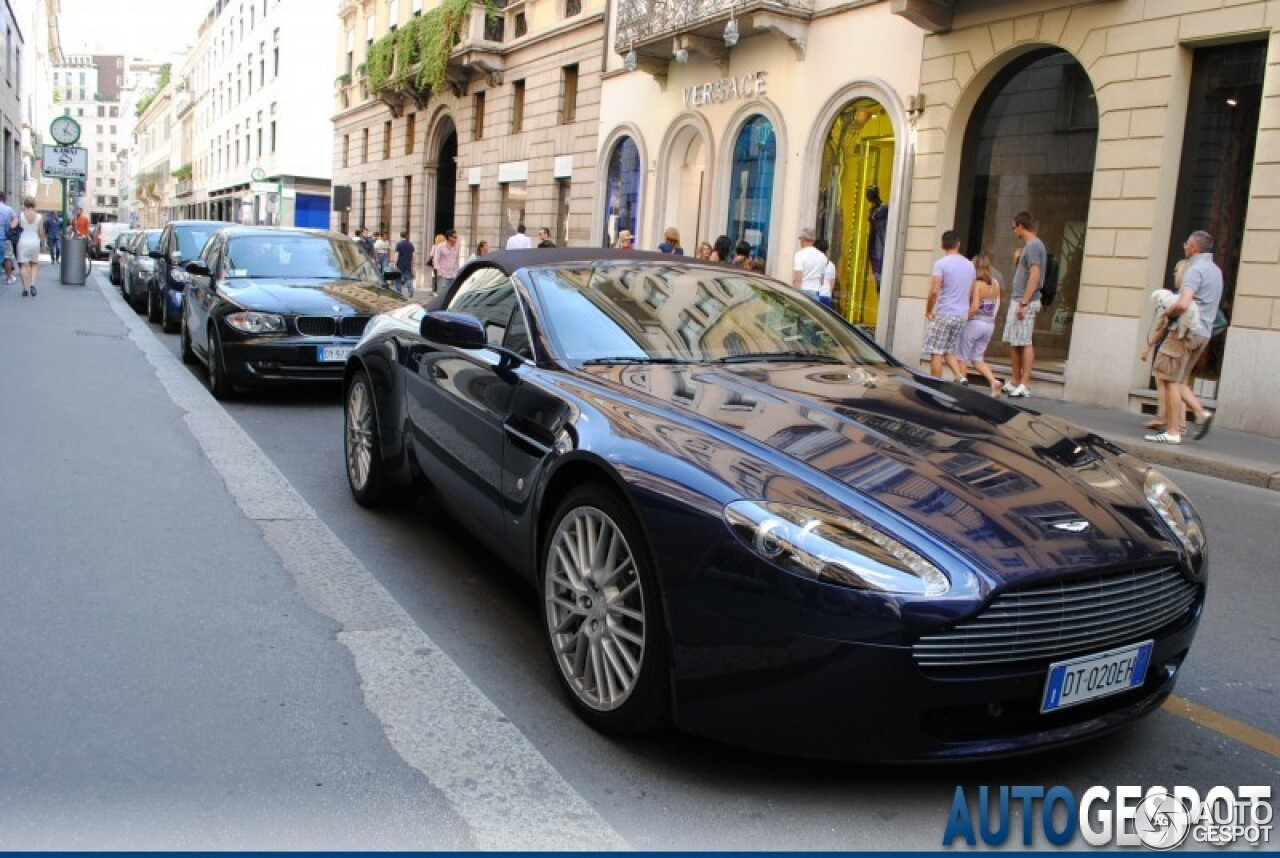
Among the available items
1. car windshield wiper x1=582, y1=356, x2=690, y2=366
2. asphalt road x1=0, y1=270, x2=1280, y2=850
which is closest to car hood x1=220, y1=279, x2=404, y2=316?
asphalt road x1=0, y1=270, x2=1280, y2=850

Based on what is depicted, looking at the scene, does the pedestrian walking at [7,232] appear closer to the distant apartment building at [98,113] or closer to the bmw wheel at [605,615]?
the bmw wheel at [605,615]

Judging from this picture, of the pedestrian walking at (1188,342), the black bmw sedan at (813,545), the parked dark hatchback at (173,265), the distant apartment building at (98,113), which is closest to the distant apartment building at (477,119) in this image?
the parked dark hatchback at (173,265)

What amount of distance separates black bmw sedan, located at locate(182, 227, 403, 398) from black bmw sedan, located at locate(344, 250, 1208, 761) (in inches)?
204

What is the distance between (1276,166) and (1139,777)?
32.7 ft

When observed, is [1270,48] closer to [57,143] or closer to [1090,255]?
[1090,255]

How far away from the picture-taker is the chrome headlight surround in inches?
123

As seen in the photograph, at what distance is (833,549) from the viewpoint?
102 inches

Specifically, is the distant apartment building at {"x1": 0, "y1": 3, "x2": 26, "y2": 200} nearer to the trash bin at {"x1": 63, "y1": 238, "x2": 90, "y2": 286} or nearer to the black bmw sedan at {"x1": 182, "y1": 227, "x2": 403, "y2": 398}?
the trash bin at {"x1": 63, "y1": 238, "x2": 90, "y2": 286}

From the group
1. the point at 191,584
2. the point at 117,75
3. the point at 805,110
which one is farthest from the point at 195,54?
the point at 117,75

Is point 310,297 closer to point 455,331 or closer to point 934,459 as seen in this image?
point 455,331

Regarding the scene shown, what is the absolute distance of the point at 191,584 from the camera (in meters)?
4.35

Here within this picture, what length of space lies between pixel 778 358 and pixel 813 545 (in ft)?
5.63

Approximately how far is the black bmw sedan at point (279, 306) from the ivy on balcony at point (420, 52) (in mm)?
19860

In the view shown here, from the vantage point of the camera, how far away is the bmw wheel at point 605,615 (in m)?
2.93
